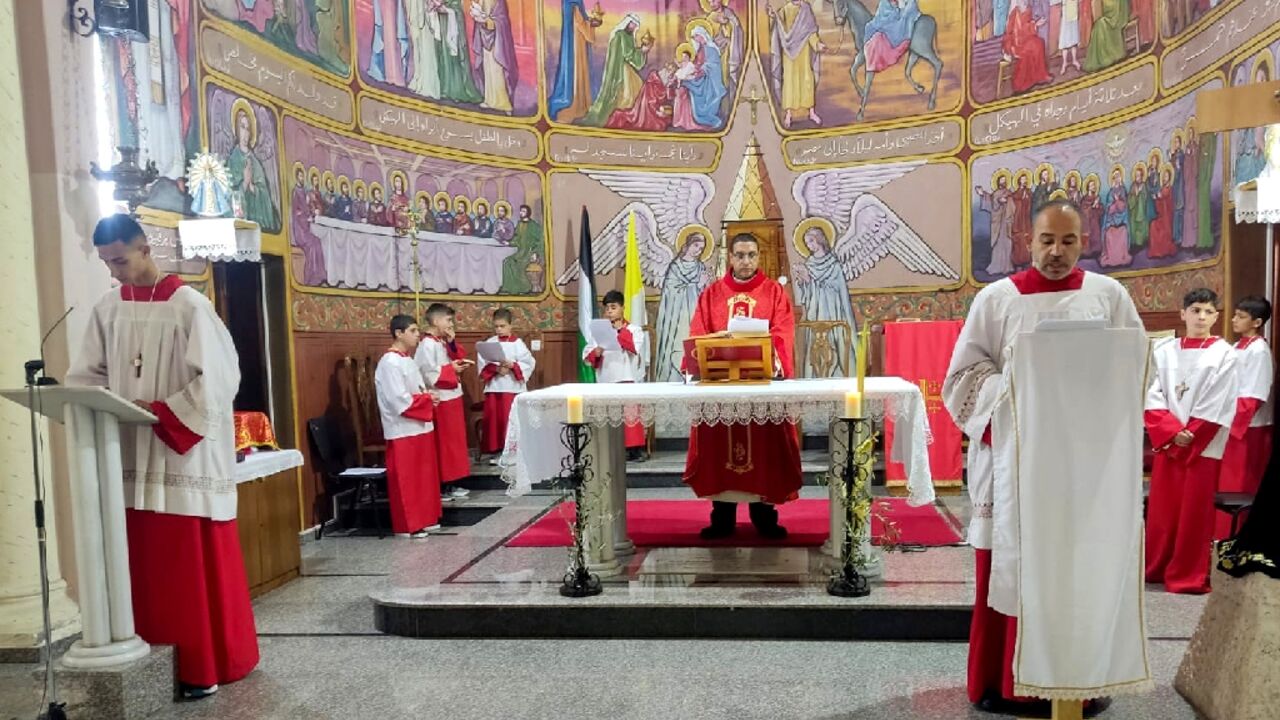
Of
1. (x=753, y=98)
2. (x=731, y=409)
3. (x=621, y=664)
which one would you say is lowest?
(x=621, y=664)

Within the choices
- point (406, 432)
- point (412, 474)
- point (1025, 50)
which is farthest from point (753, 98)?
point (412, 474)

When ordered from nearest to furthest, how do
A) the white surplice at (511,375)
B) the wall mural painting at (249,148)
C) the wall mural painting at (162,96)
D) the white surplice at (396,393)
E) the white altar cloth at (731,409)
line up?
1. the white altar cloth at (731,409)
2. the wall mural painting at (162,96)
3. the wall mural painting at (249,148)
4. the white surplice at (396,393)
5. the white surplice at (511,375)

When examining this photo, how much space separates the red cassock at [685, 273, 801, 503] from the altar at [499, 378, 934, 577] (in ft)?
0.81

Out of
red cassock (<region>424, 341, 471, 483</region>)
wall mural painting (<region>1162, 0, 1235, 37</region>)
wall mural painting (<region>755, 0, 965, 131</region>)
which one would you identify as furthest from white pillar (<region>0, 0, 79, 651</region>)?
wall mural painting (<region>755, 0, 965, 131</region>)

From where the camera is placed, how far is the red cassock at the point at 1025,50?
968 cm

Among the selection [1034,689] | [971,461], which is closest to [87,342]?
[971,461]

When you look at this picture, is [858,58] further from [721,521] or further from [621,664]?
[621,664]

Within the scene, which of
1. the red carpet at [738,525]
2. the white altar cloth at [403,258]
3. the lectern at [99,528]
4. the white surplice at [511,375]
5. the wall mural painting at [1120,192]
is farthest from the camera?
the white surplice at [511,375]

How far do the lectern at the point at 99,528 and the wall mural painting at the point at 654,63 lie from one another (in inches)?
330

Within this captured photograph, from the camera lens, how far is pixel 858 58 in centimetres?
1097

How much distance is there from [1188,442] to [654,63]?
27.7ft

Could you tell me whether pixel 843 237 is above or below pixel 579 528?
above

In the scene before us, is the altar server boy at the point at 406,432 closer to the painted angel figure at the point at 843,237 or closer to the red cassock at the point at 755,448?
the red cassock at the point at 755,448

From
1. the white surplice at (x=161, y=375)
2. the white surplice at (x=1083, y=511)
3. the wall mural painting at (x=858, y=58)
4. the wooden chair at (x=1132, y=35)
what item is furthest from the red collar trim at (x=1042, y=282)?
the wall mural painting at (x=858, y=58)
